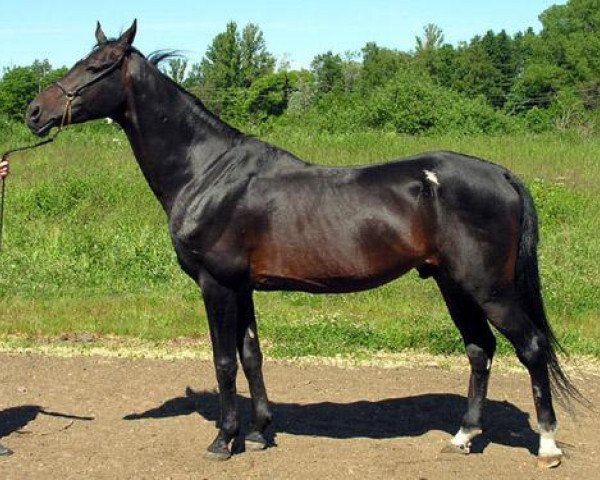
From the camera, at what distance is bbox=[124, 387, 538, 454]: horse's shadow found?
6.16 meters

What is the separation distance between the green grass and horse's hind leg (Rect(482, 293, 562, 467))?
287 cm

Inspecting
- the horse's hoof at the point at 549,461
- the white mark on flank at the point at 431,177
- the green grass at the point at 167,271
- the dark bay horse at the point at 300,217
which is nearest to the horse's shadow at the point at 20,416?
the dark bay horse at the point at 300,217

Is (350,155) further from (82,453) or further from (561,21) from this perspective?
(561,21)

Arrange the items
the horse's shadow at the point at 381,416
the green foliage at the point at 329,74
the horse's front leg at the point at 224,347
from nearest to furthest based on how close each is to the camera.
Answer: the horse's front leg at the point at 224,347 < the horse's shadow at the point at 381,416 < the green foliage at the point at 329,74

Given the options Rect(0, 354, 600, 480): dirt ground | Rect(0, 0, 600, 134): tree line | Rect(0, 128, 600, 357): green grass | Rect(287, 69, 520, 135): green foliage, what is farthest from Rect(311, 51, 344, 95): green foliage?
Rect(0, 354, 600, 480): dirt ground

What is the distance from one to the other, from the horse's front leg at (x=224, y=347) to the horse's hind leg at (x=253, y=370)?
0.21 m

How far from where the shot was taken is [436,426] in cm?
636

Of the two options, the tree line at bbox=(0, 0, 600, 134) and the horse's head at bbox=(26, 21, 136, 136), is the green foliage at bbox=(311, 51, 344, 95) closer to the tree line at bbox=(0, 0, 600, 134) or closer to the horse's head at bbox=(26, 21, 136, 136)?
the tree line at bbox=(0, 0, 600, 134)

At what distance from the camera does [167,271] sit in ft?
37.5

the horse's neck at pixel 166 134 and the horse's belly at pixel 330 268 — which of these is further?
the horse's neck at pixel 166 134

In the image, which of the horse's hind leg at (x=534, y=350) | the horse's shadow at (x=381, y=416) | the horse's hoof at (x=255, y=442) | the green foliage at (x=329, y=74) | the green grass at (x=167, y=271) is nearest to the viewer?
the horse's hind leg at (x=534, y=350)

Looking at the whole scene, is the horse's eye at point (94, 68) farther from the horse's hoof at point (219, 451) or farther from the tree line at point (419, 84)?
the tree line at point (419, 84)

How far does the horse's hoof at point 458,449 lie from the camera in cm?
573

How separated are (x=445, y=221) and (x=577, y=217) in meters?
9.39
